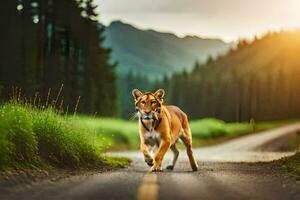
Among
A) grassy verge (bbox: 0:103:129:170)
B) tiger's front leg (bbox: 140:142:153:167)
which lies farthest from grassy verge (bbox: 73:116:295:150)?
tiger's front leg (bbox: 140:142:153:167)

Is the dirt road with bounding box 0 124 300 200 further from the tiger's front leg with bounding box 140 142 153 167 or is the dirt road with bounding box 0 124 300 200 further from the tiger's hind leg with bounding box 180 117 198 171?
the tiger's hind leg with bounding box 180 117 198 171

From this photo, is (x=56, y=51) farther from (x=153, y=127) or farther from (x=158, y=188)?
(x=158, y=188)

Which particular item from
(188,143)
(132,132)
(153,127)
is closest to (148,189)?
(153,127)

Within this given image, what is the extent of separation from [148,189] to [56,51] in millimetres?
44189

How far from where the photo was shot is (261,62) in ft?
633

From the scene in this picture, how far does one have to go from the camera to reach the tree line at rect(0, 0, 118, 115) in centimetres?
4922

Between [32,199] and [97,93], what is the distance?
182ft

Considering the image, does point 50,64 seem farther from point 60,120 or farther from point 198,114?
point 198,114

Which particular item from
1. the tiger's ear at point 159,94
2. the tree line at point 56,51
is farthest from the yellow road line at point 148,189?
the tree line at point 56,51

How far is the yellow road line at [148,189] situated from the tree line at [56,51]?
28711 mm

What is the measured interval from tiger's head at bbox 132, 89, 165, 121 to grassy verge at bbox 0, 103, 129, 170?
1.86 m

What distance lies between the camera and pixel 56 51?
180ft

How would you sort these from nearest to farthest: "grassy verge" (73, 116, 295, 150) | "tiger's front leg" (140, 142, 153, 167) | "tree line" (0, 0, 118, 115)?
"tiger's front leg" (140, 142, 153, 167) < "grassy verge" (73, 116, 295, 150) < "tree line" (0, 0, 118, 115)

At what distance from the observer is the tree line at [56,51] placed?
49219 millimetres
